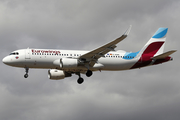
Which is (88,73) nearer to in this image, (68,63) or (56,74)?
(68,63)

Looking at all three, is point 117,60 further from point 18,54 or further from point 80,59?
point 18,54

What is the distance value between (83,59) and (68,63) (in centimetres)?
231

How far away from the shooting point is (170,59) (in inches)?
2287

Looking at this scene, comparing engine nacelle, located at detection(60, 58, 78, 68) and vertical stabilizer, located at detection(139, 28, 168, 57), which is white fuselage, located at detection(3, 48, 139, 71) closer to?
engine nacelle, located at detection(60, 58, 78, 68)

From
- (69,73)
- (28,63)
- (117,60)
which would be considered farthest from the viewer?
(69,73)

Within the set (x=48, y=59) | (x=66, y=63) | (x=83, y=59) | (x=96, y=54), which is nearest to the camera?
(x=96, y=54)

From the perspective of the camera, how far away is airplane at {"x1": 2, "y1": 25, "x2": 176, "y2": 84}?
53062 mm

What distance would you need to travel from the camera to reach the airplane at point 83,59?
53.1m

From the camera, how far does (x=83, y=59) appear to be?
5391 cm

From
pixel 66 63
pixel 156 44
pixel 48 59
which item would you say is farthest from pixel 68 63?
pixel 156 44

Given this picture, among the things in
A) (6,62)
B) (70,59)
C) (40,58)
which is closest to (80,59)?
(70,59)

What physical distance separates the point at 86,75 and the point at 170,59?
13.4 meters

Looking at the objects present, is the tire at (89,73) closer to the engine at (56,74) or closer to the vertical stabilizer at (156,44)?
the engine at (56,74)

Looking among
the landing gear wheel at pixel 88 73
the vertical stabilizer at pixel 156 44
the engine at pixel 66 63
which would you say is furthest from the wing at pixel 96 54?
the vertical stabilizer at pixel 156 44
